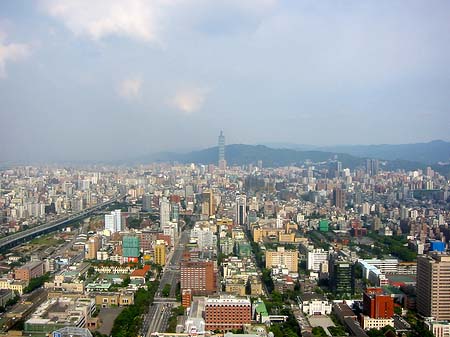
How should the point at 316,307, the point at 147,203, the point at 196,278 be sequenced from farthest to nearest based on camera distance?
the point at 147,203 → the point at 196,278 → the point at 316,307

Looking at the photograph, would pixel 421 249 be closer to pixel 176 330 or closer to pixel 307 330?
pixel 307 330

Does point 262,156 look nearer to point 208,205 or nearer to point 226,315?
point 208,205

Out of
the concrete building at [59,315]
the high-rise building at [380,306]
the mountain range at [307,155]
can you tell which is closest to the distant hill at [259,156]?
the mountain range at [307,155]

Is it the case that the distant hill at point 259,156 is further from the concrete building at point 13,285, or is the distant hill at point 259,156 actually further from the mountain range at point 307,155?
the concrete building at point 13,285

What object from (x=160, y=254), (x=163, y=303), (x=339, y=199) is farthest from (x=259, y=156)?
(x=163, y=303)

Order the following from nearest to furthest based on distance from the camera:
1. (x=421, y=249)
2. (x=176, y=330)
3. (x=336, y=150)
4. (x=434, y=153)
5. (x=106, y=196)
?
(x=176, y=330) → (x=421, y=249) → (x=106, y=196) → (x=434, y=153) → (x=336, y=150)

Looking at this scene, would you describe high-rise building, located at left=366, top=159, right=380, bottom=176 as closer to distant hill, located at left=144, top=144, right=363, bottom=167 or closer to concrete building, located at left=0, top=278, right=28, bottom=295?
distant hill, located at left=144, top=144, right=363, bottom=167

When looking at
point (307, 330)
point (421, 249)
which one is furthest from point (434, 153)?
point (307, 330)
